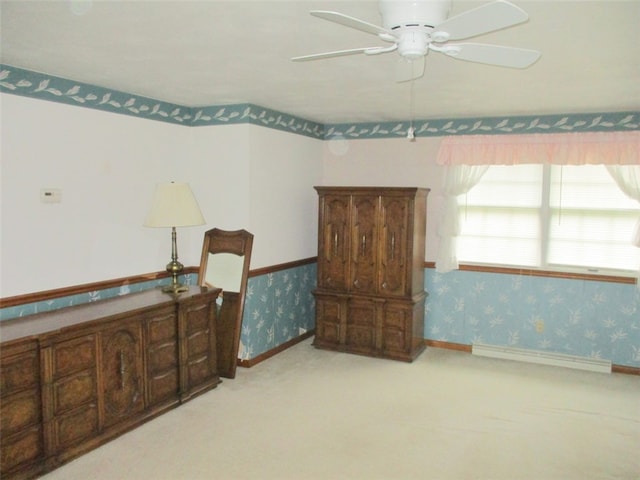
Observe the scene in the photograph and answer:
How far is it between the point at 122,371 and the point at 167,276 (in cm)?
141

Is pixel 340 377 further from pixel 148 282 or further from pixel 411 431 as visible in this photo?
pixel 148 282

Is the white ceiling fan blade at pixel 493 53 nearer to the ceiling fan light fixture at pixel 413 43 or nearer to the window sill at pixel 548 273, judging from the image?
the ceiling fan light fixture at pixel 413 43

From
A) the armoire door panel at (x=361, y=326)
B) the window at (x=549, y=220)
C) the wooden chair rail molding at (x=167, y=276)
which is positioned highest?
the window at (x=549, y=220)

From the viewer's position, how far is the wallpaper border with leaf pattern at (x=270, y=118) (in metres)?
3.53

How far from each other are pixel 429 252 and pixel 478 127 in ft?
4.49

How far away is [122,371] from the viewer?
3.39 metres

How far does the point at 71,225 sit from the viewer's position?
377cm

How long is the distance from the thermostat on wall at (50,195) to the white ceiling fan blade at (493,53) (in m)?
2.83

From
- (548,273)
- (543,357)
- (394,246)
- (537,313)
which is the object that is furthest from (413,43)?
(543,357)

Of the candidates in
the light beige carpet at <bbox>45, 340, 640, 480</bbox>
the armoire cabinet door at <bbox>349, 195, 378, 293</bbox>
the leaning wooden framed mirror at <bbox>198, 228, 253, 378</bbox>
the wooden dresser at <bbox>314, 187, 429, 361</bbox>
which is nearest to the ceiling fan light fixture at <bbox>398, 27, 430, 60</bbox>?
the light beige carpet at <bbox>45, 340, 640, 480</bbox>

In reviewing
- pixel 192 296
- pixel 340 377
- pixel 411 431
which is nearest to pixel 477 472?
pixel 411 431

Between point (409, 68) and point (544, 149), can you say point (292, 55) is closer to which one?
point (409, 68)

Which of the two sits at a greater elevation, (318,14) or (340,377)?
(318,14)

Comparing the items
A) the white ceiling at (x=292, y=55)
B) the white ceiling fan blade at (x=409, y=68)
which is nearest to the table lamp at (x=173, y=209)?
the white ceiling at (x=292, y=55)
